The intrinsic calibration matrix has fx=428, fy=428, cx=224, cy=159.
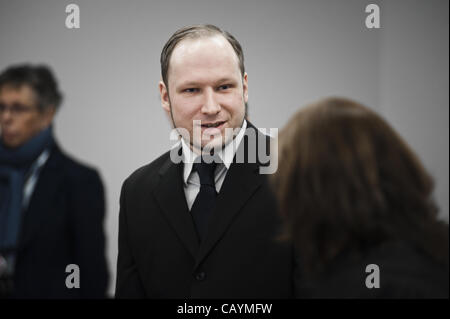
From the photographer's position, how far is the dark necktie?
4.62 feet

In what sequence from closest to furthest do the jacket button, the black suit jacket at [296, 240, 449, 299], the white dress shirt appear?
the black suit jacket at [296, 240, 449, 299]
the jacket button
the white dress shirt

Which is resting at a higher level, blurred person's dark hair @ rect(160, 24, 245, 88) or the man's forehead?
blurred person's dark hair @ rect(160, 24, 245, 88)

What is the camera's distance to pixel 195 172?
149cm

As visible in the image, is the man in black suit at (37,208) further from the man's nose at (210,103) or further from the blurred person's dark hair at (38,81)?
the man's nose at (210,103)

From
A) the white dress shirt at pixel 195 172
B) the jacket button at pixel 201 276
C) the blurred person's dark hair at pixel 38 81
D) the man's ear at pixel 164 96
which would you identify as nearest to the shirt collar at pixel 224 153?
the white dress shirt at pixel 195 172

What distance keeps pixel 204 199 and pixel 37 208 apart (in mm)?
544

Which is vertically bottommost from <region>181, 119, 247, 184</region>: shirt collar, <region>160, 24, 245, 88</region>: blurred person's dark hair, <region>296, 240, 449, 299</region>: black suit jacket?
<region>296, 240, 449, 299</region>: black suit jacket

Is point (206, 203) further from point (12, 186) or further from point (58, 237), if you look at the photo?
point (12, 186)

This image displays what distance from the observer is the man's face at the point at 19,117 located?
1394 millimetres

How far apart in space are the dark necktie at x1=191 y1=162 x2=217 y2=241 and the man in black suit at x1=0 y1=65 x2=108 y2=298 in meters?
0.38

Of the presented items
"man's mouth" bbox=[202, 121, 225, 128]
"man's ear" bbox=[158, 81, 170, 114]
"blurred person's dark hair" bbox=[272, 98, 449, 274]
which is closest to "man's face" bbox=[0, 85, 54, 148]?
"man's ear" bbox=[158, 81, 170, 114]

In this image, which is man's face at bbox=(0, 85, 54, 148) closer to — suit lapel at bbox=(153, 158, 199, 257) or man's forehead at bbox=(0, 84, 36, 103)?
man's forehead at bbox=(0, 84, 36, 103)

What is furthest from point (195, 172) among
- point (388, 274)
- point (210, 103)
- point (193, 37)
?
point (388, 274)
